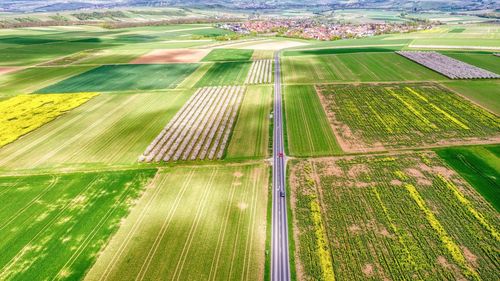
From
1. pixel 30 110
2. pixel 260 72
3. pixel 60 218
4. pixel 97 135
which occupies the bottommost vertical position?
pixel 60 218

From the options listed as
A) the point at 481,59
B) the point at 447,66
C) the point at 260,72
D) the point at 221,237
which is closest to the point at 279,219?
the point at 221,237

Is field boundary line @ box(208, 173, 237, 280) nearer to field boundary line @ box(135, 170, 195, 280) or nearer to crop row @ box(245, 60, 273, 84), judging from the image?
field boundary line @ box(135, 170, 195, 280)

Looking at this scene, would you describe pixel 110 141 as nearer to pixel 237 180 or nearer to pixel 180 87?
pixel 237 180

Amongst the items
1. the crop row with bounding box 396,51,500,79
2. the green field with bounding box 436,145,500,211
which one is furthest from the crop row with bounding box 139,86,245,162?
the crop row with bounding box 396,51,500,79

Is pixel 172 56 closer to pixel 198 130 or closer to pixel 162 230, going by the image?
pixel 198 130

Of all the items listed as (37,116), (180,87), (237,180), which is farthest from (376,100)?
(37,116)

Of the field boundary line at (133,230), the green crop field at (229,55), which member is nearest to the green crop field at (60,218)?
the field boundary line at (133,230)

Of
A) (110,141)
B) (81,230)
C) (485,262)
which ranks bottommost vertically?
(485,262)
